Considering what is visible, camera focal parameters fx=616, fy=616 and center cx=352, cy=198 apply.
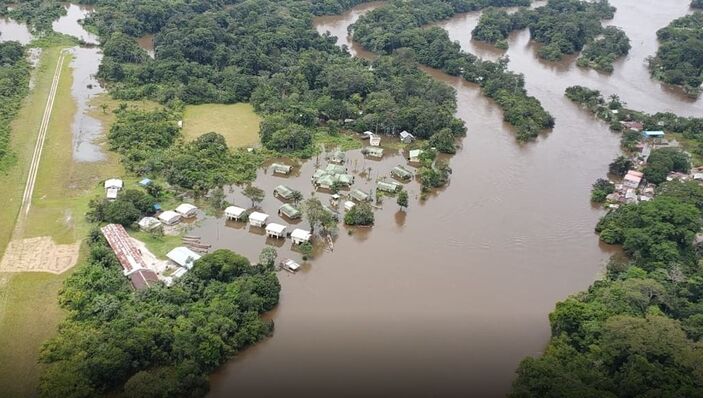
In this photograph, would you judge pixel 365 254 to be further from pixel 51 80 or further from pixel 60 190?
pixel 51 80

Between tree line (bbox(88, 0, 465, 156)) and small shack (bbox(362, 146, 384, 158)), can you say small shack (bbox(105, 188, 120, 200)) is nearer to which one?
tree line (bbox(88, 0, 465, 156))

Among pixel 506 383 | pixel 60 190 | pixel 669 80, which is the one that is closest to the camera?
pixel 506 383

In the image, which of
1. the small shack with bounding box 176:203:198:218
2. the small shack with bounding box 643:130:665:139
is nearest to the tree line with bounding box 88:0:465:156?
the small shack with bounding box 176:203:198:218

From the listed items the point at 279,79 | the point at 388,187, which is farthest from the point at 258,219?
the point at 279,79

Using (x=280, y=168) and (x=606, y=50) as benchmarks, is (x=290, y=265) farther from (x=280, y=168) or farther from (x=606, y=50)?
(x=606, y=50)

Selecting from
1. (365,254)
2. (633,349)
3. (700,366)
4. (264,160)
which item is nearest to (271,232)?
(365,254)

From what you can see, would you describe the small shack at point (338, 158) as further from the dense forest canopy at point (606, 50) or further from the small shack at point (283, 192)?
the dense forest canopy at point (606, 50)

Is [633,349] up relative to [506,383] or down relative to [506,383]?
up
